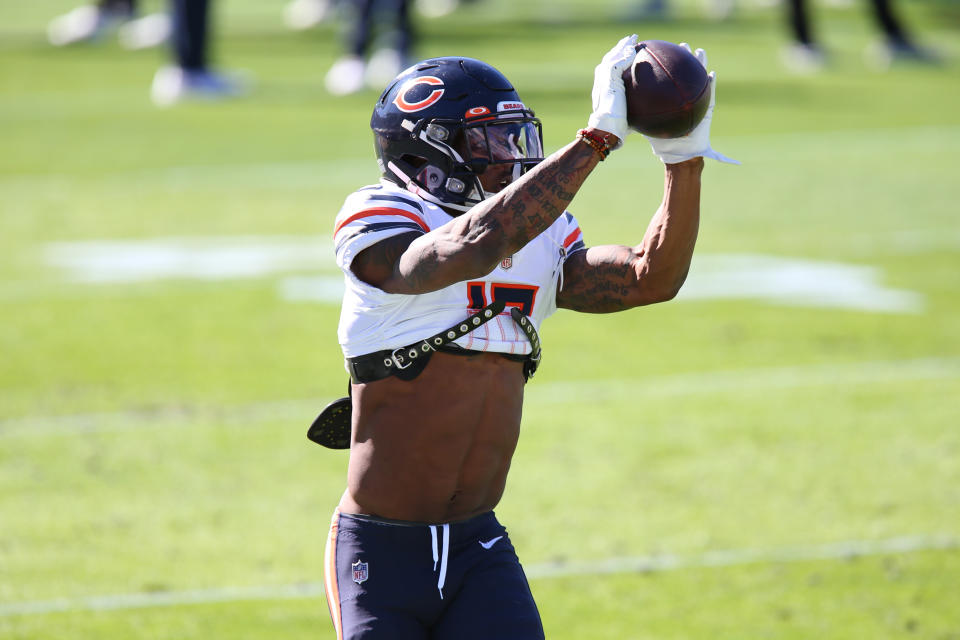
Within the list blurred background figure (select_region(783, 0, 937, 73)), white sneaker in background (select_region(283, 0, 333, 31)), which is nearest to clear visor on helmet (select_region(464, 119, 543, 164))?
blurred background figure (select_region(783, 0, 937, 73))

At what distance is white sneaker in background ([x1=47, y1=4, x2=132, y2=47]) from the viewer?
83.2 ft

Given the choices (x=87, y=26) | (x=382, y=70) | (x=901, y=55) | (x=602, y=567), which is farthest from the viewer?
(x=87, y=26)

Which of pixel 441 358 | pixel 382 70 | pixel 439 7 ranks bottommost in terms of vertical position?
pixel 439 7

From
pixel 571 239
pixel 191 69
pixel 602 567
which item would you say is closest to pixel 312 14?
pixel 191 69

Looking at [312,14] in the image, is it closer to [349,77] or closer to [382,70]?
[382,70]

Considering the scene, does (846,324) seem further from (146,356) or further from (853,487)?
(146,356)

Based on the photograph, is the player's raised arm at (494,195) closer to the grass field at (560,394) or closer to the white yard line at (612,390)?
the grass field at (560,394)

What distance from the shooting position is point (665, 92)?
3340 mm

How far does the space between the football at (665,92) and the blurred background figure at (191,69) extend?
50.3ft

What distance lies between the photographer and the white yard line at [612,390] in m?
8.05

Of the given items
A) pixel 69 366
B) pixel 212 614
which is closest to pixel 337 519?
pixel 212 614

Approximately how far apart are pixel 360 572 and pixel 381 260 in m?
0.80

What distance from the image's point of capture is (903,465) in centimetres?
725

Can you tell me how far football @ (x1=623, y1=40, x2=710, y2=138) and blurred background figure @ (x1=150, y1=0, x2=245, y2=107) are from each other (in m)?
15.3
